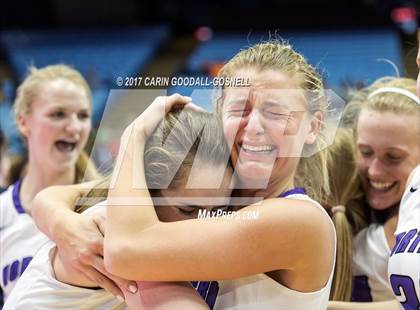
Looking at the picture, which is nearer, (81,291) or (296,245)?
(296,245)

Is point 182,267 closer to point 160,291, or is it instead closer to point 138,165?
point 160,291

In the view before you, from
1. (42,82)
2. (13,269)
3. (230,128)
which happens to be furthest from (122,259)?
(42,82)

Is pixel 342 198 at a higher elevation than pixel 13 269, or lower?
higher

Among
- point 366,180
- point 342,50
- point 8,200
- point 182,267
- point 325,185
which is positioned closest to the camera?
point 182,267

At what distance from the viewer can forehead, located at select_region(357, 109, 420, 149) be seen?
2.00 metres

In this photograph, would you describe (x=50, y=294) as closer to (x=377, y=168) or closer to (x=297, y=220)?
(x=297, y=220)

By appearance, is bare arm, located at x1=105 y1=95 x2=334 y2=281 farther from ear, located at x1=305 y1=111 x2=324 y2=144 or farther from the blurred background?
the blurred background

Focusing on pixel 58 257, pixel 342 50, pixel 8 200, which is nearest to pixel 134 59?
pixel 342 50

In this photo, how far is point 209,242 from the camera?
1.32m

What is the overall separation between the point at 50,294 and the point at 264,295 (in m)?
0.55

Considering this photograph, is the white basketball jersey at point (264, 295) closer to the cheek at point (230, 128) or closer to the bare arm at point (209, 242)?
the bare arm at point (209, 242)

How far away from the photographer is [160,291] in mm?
1394

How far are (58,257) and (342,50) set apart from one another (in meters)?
7.63

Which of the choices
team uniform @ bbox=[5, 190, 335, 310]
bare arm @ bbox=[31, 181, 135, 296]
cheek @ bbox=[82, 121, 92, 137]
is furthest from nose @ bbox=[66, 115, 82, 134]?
team uniform @ bbox=[5, 190, 335, 310]
